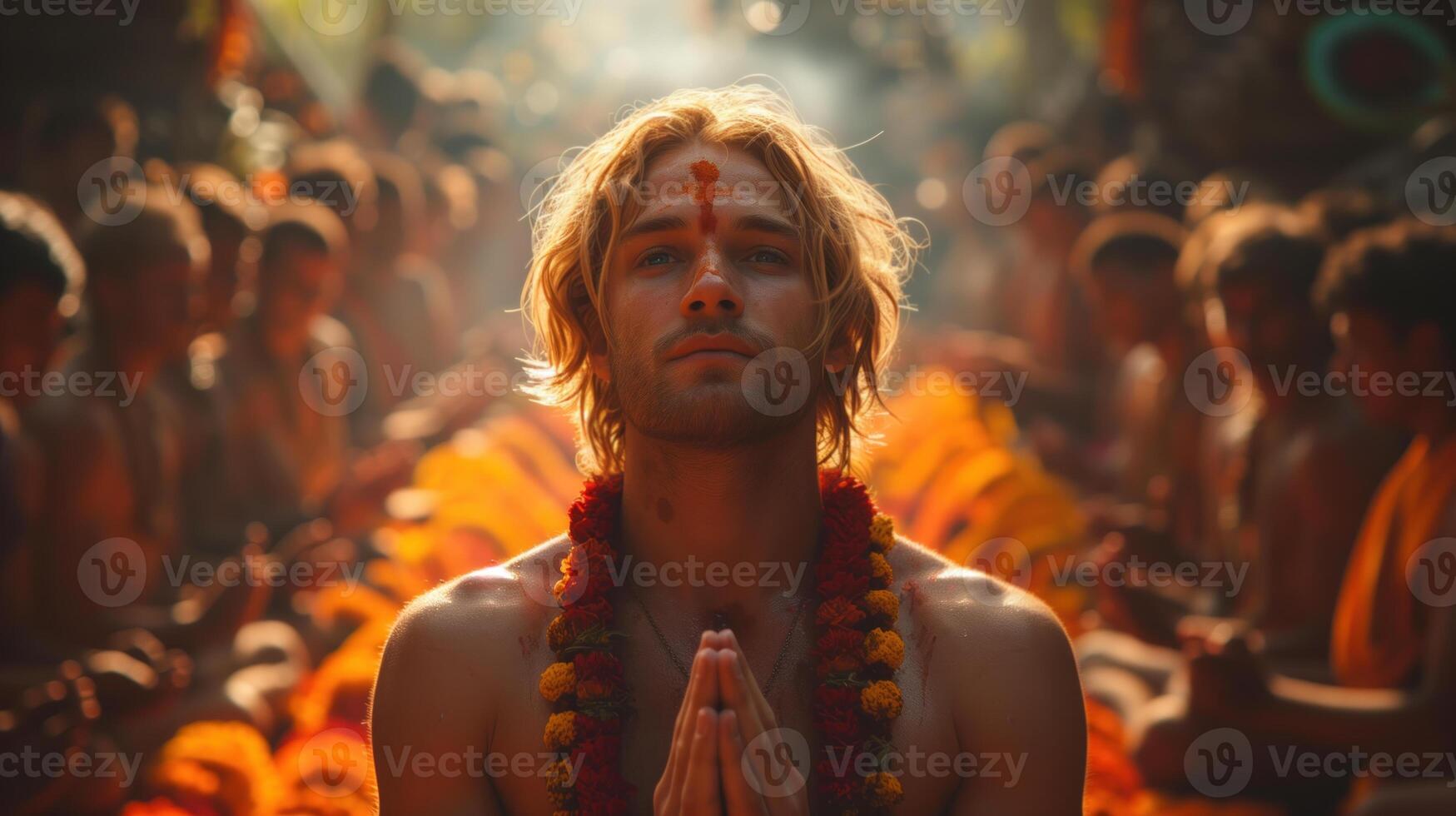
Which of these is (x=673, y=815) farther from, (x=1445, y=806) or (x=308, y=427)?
(x=308, y=427)

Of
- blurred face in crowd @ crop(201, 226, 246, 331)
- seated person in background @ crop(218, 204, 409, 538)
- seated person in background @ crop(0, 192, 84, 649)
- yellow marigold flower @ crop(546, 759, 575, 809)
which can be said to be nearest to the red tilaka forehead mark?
yellow marigold flower @ crop(546, 759, 575, 809)

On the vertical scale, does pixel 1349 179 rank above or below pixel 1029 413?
above

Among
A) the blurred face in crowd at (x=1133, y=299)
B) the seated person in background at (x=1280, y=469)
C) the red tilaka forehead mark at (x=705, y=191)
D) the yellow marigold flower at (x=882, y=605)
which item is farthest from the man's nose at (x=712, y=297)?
the blurred face in crowd at (x=1133, y=299)

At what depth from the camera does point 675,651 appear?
3.34m

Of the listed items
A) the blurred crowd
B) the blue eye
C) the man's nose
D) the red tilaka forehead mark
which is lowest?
the blurred crowd

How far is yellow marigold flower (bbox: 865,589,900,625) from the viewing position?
3371 mm

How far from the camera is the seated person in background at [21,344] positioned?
5605 mm

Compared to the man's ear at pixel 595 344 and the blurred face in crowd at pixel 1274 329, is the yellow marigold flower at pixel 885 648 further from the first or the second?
the blurred face in crowd at pixel 1274 329

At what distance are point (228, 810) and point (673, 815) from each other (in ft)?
11.5

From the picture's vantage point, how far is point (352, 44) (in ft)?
69.5

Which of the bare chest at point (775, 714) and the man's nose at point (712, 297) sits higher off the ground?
the man's nose at point (712, 297)

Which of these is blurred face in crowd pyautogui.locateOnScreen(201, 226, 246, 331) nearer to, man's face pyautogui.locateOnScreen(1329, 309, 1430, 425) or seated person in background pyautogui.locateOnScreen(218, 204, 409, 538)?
seated person in background pyautogui.locateOnScreen(218, 204, 409, 538)

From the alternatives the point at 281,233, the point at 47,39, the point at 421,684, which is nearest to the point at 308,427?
the point at 281,233

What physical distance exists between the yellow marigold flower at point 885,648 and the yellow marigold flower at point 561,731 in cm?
71
